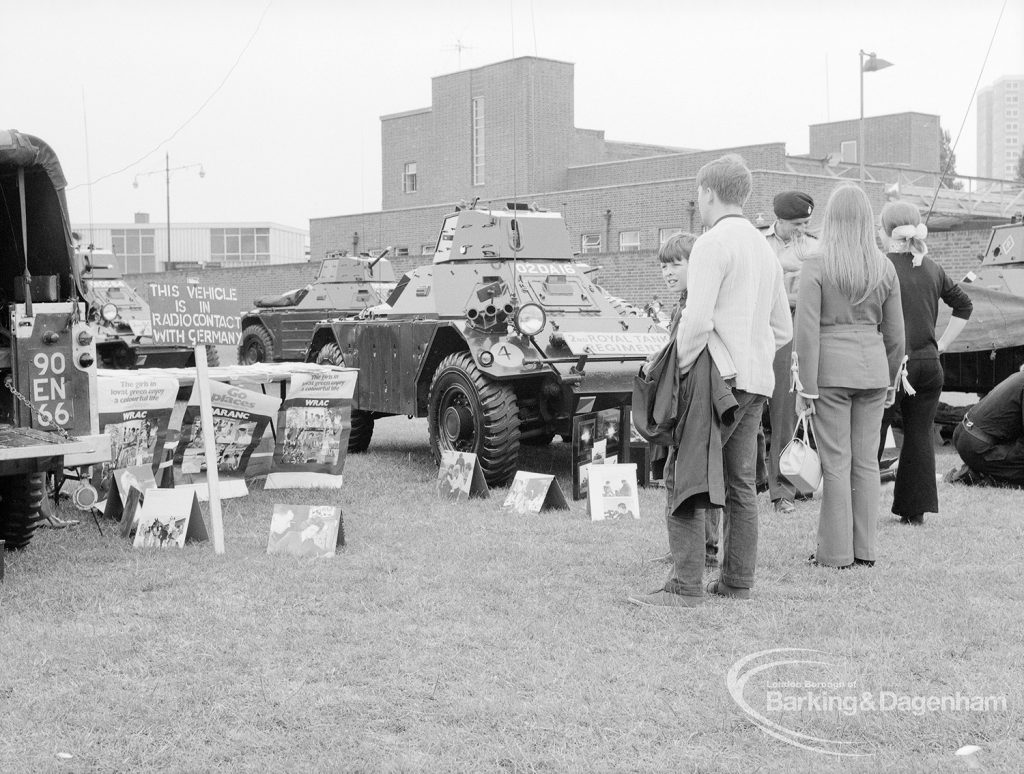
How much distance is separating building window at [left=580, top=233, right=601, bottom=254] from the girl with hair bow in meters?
29.7

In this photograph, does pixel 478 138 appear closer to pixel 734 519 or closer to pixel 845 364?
pixel 845 364

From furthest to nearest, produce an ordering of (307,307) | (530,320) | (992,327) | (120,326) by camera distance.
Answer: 1. (307,307)
2. (120,326)
3. (992,327)
4. (530,320)

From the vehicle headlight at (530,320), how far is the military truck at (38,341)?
3462mm

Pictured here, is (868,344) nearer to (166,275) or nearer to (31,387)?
(31,387)

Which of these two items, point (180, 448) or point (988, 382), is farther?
point (988, 382)

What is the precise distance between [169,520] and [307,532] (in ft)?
2.80

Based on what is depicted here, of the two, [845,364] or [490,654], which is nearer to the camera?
[490,654]

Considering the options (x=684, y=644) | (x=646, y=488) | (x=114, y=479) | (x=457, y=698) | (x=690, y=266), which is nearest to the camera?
(x=457, y=698)

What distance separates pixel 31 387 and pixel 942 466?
23.0 ft

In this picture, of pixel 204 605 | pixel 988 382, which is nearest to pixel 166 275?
pixel 988 382

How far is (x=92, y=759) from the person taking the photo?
145 inches

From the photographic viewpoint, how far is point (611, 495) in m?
7.64

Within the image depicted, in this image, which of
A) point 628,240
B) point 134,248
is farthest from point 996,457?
point 134,248

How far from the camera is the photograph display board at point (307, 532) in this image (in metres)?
6.53
